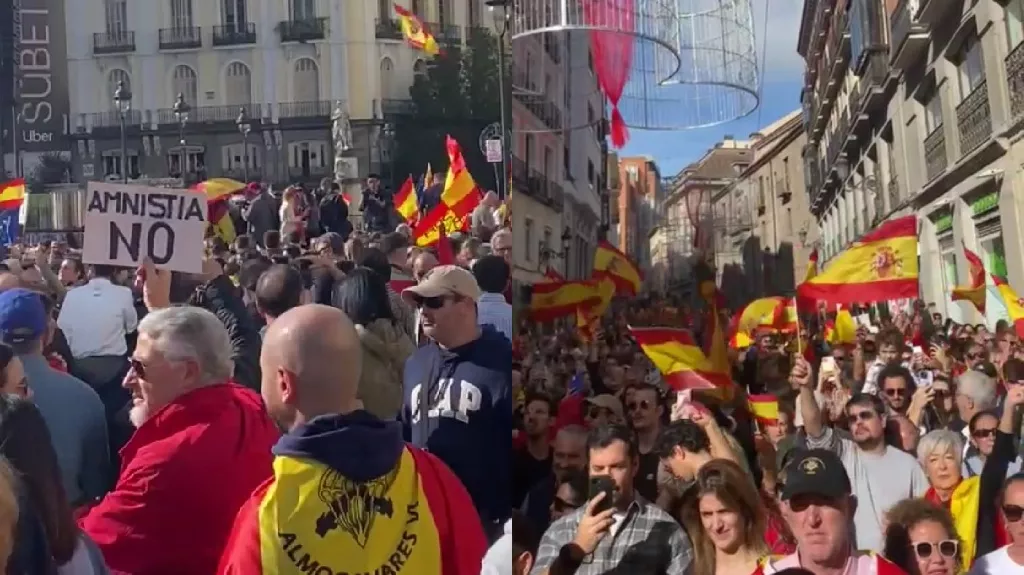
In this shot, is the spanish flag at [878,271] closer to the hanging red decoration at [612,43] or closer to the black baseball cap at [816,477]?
the hanging red decoration at [612,43]

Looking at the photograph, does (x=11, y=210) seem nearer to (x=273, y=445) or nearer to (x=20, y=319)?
(x=20, y=319)

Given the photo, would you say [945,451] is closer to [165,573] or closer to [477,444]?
[477,444]

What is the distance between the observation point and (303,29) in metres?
8.60

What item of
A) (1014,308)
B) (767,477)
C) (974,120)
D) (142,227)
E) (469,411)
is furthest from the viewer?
→ (974,120)

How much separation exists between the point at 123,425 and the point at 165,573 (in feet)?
5.60

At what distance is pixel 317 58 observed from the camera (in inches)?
323

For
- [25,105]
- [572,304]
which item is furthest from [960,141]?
[25,105]

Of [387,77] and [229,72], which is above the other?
[229,72]

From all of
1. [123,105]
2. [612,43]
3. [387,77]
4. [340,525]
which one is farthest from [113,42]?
[340,525]

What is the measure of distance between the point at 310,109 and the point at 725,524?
6.44 meters

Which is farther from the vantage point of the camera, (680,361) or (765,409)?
(765,409)

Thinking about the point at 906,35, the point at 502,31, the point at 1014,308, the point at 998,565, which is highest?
the point at 906,35

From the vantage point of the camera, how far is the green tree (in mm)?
7055

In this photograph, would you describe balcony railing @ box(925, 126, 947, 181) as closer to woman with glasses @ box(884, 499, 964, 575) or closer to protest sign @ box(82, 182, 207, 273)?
protest sign @ box(82, 182, 207, 273)
